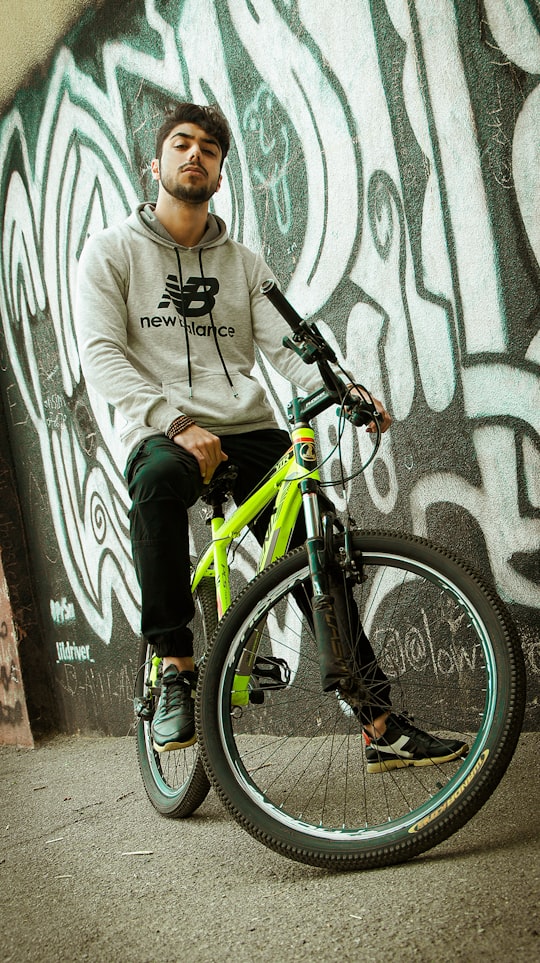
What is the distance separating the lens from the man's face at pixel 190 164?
114 inches

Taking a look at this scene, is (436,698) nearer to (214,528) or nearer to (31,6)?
(214,528)

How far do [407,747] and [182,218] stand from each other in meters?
1.92

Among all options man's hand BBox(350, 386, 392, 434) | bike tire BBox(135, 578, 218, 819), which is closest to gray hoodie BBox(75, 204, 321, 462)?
man's hand BBox(350, 386, 392, 434)

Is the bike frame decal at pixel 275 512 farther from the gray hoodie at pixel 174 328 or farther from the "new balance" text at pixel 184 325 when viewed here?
the "new balance" text at pixel 184 325

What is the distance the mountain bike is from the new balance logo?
0.62 metres

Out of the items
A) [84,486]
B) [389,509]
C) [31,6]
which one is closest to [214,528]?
[389,509]

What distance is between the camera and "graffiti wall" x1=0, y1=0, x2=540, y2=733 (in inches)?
116

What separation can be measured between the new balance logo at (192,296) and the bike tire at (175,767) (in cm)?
94

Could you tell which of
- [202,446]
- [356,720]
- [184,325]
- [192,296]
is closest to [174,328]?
[184,325]

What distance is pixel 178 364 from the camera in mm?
2846

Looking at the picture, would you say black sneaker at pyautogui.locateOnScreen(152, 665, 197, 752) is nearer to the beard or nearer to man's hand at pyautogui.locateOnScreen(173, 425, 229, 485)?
man's hand at pyautogui.locateOnScreen(173, 425, 229, 485)

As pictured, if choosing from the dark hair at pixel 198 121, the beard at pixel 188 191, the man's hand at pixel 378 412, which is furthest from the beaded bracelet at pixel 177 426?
the dark hair at pixel 198 121

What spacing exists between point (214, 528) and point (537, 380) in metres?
1.22

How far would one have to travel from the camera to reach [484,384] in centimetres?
304
